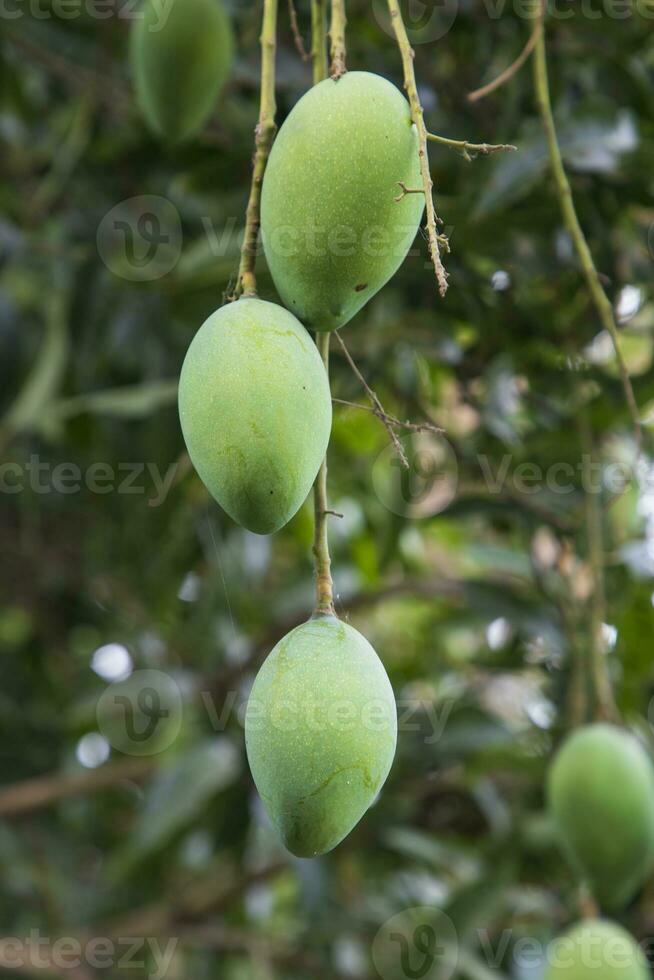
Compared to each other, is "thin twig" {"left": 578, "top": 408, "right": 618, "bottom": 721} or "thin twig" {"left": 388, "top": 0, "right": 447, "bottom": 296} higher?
"thin twig" {"left": 388, "top": 0, "right": 447, "bottom": 296}

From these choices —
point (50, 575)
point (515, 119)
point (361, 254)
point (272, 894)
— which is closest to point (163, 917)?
point (272, 894)

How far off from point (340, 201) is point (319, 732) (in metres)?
0.23

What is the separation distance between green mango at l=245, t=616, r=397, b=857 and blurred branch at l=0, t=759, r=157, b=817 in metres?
0.96

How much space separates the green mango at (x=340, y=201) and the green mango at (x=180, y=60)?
470 mm

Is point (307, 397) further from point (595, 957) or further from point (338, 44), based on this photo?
point (595, 957)

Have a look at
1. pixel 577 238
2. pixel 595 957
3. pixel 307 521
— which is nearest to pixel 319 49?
pixel 577 238

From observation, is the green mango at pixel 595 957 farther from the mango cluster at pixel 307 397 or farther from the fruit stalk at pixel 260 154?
the fruit stalk at pixel 260 154

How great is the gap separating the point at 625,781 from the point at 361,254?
0.59 m

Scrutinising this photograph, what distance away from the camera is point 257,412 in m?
0.49

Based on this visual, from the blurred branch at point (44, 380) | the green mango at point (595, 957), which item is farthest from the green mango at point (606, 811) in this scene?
the blurred branch at point (44, 380)

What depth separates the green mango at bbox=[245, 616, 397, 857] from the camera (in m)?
0.49

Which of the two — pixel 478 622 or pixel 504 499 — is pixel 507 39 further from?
pixel 478 622

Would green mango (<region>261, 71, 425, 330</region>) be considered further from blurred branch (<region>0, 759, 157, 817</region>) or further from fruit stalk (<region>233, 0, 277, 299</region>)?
blurred branch (<region>0, 759, 157, 817</region>)

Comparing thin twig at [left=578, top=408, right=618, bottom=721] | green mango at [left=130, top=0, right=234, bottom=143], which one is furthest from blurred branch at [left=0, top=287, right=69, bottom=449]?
thin twig at [left=578, top=408, right=618, bottom=721]
